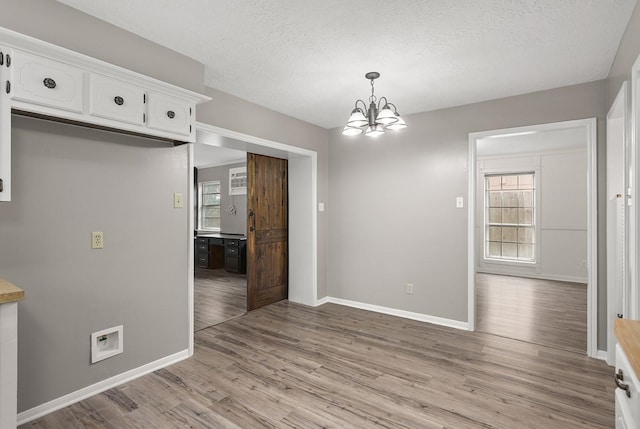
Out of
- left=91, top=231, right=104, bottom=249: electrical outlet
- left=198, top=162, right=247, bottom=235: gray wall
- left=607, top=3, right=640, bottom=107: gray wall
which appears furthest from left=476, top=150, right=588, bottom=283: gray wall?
left=91, top=231, right=104, bottom=249: electrical outlet

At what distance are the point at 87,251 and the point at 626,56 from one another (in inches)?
152

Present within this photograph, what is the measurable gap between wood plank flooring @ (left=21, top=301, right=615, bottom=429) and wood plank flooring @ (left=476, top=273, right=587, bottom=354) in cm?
28

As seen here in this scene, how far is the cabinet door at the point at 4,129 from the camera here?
172cm

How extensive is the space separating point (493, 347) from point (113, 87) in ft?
12.7

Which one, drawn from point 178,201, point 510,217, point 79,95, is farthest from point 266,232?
point 510,217

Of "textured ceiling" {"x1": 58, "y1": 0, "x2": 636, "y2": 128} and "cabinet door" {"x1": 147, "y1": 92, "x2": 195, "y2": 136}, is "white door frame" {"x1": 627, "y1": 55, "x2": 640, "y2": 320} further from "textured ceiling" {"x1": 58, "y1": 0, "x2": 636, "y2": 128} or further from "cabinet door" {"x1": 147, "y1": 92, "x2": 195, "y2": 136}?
"cabinet door" {"x1": 147, "y1": 92, "x2": 195, "y2": 136}

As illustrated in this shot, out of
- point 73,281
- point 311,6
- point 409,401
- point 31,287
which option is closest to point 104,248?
point 73,281

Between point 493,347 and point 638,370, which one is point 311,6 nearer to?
point 638,370

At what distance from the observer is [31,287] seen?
6.64 feet

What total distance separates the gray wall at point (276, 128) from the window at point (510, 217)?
14.6 feet

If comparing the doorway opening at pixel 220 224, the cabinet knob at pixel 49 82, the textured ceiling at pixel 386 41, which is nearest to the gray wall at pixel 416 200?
the textured ceiling at pixel 386 41

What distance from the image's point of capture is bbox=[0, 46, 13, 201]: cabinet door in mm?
1719

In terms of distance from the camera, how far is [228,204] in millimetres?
7953

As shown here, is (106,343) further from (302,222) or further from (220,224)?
(220,224)
